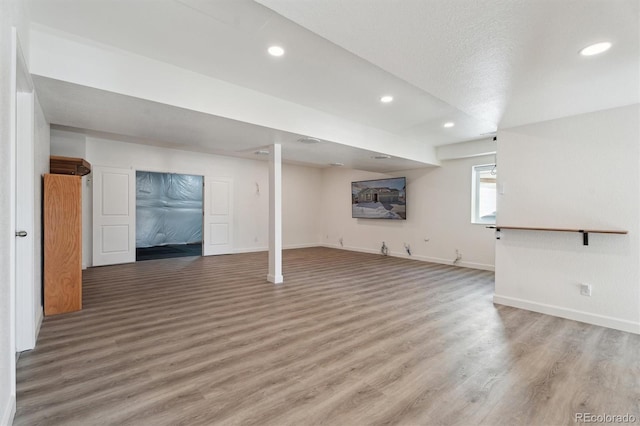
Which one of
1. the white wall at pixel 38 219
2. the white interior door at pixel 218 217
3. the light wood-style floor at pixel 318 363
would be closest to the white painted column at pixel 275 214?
the light wood-style floor at pixel 318 363

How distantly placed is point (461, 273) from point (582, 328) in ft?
9.20

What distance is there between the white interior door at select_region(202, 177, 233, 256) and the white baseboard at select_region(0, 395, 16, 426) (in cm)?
636

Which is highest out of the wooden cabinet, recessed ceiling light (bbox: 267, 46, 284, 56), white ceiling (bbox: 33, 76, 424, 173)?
recessed ceiling light (bbox: 267, 46, 284, 56)

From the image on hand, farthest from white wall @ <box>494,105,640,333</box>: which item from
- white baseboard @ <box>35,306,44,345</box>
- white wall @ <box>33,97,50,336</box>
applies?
white wall @ <box>33,97,50,336</box>

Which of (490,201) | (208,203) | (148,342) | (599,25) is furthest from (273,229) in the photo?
(490,201)

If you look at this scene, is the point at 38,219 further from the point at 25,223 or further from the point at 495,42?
the point at 495,42

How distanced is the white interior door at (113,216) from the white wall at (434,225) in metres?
5.96

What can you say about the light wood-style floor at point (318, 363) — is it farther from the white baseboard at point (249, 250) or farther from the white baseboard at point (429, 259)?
the white baseboard at point (249, 250)

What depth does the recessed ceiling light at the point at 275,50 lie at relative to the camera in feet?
9.12

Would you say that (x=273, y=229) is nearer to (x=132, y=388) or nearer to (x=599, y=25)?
(x=132, y=388)

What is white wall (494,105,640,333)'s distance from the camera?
3.17 m

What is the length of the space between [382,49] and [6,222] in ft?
8.64

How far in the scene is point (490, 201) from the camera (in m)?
6.63

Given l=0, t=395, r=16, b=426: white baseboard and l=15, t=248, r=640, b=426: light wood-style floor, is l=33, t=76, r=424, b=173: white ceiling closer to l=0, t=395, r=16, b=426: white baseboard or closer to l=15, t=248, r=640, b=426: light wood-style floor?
l=15, t=248, r=640, b=426: light wood-style floor
